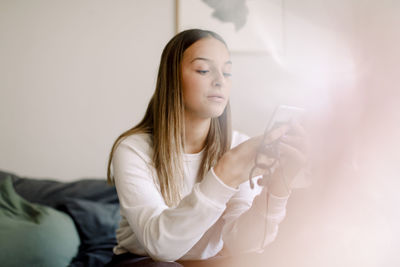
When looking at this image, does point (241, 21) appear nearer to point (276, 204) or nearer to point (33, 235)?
point (276, 204)

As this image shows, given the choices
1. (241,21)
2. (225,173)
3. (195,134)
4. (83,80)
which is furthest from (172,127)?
(83,80)

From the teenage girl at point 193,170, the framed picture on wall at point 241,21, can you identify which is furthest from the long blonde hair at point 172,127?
the framed picture on wall at point 241,21

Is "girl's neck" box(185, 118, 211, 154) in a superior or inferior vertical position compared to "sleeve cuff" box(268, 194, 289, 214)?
superior

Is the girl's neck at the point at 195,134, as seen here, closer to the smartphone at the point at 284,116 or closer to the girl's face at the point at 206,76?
the girl's face at the point at 206,76

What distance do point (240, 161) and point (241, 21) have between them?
24.2 inches

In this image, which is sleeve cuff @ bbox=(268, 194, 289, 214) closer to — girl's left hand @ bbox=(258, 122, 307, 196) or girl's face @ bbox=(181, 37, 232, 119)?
girl's left hand @ bbox=(258, 122, 307, 196)

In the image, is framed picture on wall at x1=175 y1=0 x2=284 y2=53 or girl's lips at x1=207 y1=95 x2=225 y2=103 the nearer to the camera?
girl's lips at x1=207 y1=95 x2=225 y2=103

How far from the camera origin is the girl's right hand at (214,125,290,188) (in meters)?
0.60

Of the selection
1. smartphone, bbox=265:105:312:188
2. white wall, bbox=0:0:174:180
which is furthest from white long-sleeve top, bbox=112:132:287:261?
white wall, bbox=0:0:174:180

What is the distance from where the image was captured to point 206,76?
0.67 m

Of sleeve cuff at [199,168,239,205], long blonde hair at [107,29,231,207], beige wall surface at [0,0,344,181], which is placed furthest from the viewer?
beige wall surface at [0,0,344,181]

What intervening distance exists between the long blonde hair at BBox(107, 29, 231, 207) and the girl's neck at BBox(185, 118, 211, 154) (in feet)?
0.05

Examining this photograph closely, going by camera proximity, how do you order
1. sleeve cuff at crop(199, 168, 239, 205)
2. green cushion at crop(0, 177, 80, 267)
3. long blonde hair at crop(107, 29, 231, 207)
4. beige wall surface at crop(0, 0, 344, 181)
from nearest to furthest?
sleeve cuff at crop(199, 168, 239, 205) → long blonde hair at crop(107, 29, 231, 207) → green cushion at crop(0, 177, 80, 267) → beige wall surface at crop(0, 0, 344, 181)

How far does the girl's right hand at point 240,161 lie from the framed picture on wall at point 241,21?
489 millimetres
